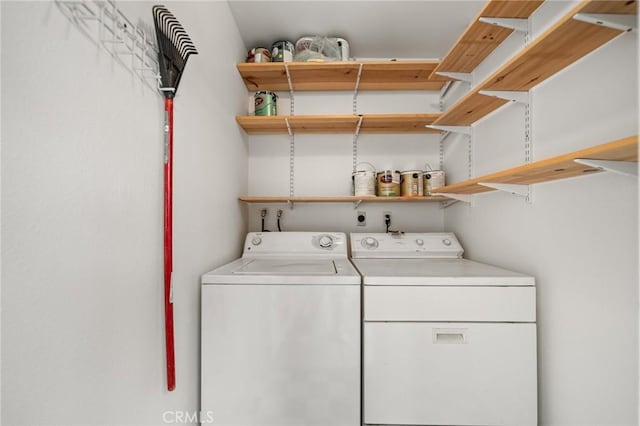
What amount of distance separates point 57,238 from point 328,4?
1.77m

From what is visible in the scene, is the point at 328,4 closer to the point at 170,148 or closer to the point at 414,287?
the point at 170,148

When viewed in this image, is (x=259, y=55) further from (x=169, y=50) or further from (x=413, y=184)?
(x=413, y=184)

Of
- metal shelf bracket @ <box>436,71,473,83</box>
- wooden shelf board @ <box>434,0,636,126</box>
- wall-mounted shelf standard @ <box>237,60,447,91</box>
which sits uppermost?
wall-mounted shelf standard @ <box>237,60,447,91</box>

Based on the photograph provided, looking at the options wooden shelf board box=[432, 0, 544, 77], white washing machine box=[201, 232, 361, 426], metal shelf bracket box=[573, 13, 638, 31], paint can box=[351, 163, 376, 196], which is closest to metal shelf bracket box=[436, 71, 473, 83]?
wooden shelf board box=[432, 0, 544, 77]

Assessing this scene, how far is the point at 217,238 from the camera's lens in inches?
58.7

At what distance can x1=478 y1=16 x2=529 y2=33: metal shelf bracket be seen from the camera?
1.19 meters

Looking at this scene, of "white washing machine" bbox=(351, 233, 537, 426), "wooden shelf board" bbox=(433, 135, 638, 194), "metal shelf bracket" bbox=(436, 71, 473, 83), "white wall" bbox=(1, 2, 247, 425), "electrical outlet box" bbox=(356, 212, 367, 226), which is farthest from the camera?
"electrical outlet box" bbox=(356, 212, 367, 226)

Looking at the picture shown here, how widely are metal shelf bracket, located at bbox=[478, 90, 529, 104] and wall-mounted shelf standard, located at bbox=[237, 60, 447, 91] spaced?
62 cm

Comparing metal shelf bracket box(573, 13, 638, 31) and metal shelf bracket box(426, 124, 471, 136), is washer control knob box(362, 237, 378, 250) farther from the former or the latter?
metal shelf bracket box(573, 13, 638, 31)

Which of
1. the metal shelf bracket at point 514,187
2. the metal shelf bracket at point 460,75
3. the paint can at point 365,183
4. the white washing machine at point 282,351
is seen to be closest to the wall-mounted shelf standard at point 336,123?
the metal shelf bracket at point 460,75

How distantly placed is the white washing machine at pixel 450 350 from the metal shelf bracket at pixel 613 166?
0.54 meters

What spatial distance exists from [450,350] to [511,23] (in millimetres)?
1429

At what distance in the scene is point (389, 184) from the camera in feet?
A: 6.22

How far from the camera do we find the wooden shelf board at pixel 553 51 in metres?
0.76
